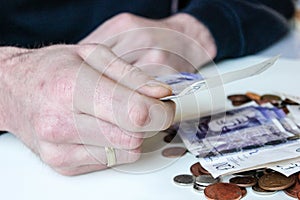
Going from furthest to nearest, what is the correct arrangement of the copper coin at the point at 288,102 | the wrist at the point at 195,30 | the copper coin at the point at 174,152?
the wrist at the point at 195,30, the copper coin at the point at 288,102, the copper coin at the point at 174,152

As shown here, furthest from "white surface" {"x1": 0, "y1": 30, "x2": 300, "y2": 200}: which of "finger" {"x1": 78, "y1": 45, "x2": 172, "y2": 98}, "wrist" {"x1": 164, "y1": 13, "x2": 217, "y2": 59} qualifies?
"wrist" {"x1": 164, "y1": 13, "x2": 217, "y2": 59}

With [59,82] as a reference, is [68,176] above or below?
below

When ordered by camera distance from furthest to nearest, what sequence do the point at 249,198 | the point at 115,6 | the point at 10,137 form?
the point at 115,6, the point at 10,137, the point at 249,198

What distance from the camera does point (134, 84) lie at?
0.69 metres

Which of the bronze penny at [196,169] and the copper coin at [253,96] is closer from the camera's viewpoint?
the bronze penny at [196,169]

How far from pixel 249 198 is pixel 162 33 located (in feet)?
1.50

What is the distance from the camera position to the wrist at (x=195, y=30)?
1.09 metres

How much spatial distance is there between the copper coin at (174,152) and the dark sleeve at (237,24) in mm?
365

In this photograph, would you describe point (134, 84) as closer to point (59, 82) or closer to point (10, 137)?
point (59, 82)

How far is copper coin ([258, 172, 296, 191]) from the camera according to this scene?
0.65 meters

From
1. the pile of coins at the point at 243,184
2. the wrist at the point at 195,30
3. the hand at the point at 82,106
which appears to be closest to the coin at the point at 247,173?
the pile of coins at the point at 243,184

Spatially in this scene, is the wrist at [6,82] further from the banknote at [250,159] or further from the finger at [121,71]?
the banknote at [250,159]

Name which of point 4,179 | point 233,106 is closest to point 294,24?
point 233,106

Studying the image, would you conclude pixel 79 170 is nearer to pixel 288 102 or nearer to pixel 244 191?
pixel 244 191
